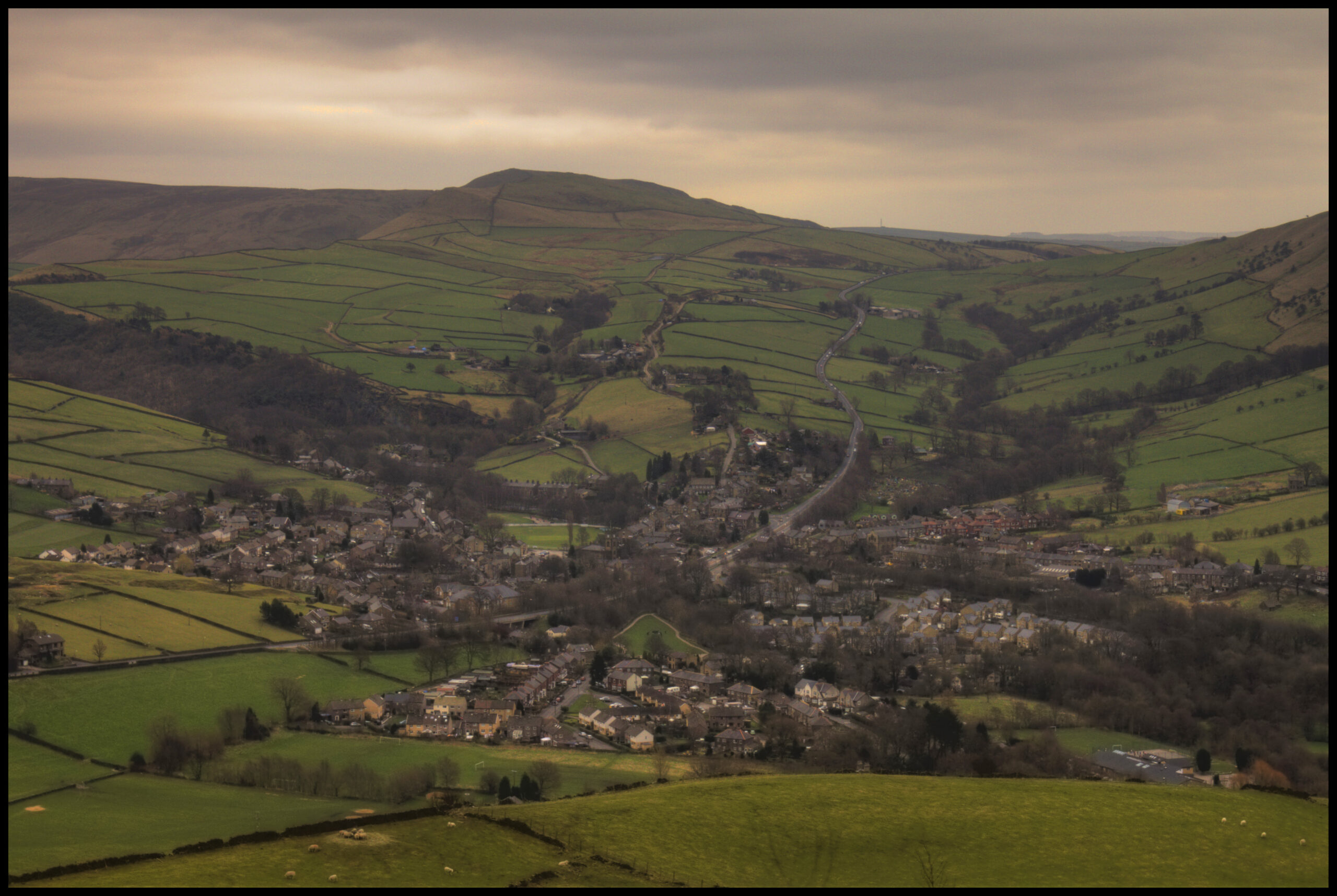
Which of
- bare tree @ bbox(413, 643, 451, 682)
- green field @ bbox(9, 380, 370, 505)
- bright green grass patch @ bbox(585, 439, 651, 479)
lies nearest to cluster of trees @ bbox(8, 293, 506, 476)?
green field @ bbox(9, 380, 370, 505)

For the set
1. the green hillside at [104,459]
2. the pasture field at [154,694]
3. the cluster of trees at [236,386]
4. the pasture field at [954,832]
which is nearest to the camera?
the pasture field at [954,832]

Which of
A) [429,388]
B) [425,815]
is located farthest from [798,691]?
[429,388]

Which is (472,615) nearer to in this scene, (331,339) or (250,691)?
(250,691)

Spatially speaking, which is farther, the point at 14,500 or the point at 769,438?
the point at 769,438

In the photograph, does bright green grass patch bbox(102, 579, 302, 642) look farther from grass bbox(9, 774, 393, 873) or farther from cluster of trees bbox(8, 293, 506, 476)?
cluster of trees bbox(8, 293, 506, 476)

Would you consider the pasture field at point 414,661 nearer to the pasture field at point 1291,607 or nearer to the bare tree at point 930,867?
the bare tree at point 930,867

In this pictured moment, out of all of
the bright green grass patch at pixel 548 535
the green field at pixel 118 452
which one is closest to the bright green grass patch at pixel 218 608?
the green field at pixel 118 452
